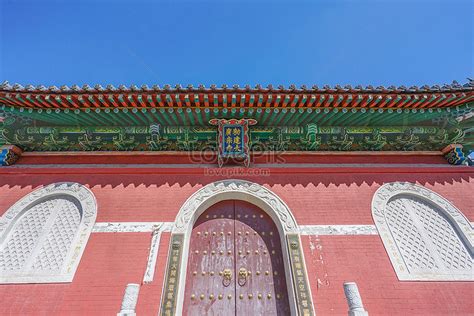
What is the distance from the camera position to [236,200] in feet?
14.0

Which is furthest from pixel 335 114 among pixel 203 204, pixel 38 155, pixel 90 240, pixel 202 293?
pixel 38 155

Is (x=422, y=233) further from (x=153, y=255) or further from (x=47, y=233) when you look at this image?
(x=47, y=233)

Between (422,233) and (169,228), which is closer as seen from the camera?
(169,228)

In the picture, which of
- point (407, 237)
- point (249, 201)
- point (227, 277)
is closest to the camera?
point (227, 277)

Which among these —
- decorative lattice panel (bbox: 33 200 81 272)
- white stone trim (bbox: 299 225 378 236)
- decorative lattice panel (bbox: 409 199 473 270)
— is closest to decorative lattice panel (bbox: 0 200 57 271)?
decorative lattice panel (bbox: 33 200 81 272)

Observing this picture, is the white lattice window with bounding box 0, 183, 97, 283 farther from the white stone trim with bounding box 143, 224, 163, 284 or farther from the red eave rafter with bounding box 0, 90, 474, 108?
the red eave rafter with bounding box 0, 90, 474, 108

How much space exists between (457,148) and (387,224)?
2.33m

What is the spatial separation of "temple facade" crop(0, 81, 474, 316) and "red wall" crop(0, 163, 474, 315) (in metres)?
0.02

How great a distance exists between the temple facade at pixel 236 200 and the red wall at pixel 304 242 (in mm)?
23

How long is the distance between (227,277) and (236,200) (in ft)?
4.25

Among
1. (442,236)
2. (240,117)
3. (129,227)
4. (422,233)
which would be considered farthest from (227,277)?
(442,236)

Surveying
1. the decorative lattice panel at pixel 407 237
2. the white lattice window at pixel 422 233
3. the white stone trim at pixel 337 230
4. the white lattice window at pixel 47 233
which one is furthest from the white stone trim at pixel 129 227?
the decorative lattice panel at pixel 407 237

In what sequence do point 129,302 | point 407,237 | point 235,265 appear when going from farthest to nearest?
point 407,237
point 235,265
point 129,302

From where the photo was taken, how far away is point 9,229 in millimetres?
3812
